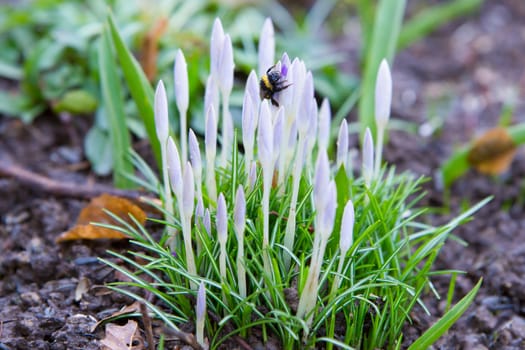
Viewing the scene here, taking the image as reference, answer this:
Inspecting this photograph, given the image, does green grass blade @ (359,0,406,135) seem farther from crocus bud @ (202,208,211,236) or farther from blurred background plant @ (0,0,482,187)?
crocus bud @ (202,208,211,236)

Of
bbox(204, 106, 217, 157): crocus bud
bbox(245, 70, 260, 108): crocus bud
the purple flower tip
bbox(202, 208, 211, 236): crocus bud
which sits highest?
the purple flower tip

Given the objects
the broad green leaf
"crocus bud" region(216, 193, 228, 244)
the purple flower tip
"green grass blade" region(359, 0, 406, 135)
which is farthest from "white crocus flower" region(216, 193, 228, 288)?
the broad green leaf

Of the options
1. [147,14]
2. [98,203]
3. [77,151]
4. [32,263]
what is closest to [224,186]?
[98,203]

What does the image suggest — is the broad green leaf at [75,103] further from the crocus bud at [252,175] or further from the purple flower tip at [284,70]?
the purple flower tip at [284,70]

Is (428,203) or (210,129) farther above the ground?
(210,129)

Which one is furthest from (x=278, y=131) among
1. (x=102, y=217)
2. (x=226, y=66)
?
(x=102, y=217)

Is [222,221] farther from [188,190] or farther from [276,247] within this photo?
[276,247]

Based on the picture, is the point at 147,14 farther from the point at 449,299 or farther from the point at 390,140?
the point at 449,299
